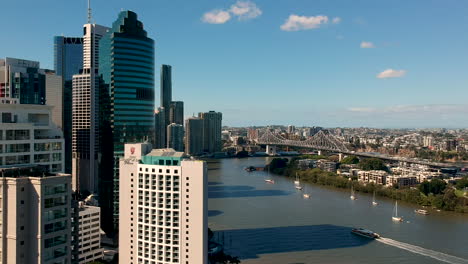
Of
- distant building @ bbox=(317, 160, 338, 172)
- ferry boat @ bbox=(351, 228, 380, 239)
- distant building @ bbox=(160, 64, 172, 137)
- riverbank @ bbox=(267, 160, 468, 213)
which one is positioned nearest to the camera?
ferry boat @ bbox=(351, 228, 380, 239)

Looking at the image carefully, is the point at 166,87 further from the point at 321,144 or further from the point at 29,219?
the point at 29,219

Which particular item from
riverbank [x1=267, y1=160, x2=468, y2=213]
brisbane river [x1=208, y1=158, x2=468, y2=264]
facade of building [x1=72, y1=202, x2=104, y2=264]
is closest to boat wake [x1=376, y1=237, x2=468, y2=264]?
brisbane river [x1=208, y1=158, x2=468, y2=264]

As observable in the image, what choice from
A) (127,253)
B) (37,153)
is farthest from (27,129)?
(127,253)

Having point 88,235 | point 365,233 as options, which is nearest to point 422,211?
point 365,233

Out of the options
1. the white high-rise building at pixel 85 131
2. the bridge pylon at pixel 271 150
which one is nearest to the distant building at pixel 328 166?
the white high-rise building at pixel 85 131

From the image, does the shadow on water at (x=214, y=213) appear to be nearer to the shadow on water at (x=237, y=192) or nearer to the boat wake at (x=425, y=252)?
the shadow on water at (x=237, y=192)

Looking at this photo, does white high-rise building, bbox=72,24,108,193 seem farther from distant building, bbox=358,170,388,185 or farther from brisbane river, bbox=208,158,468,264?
distant building, bbox=358,170,388,185
